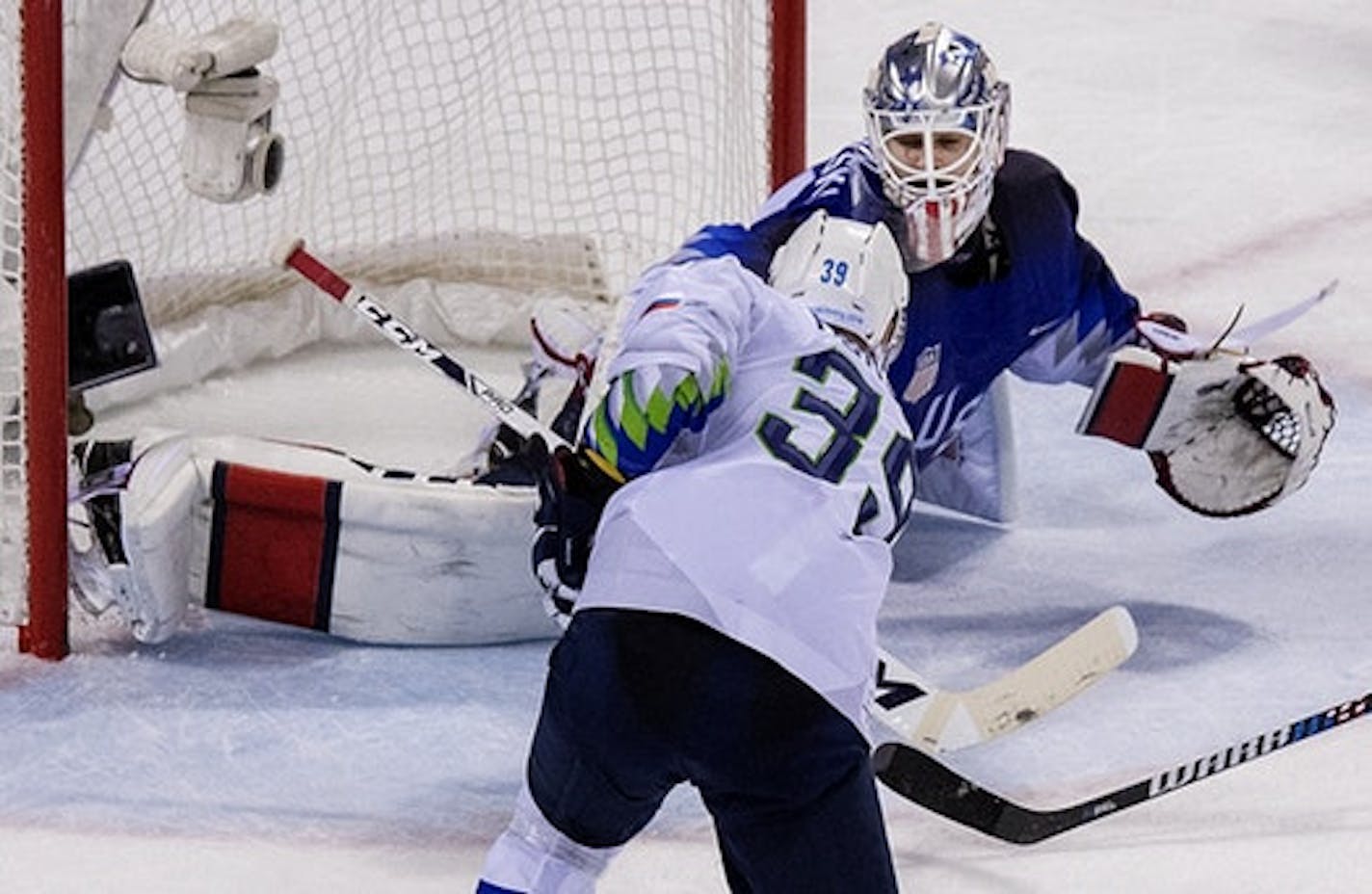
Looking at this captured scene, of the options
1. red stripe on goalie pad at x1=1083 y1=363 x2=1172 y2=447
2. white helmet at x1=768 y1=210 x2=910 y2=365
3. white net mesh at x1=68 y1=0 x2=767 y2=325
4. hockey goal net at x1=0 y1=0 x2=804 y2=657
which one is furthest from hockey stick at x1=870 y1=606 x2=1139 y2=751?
white net mesh at x1=68 y1=0 x2=767 y2=325

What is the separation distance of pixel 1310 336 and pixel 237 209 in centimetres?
142

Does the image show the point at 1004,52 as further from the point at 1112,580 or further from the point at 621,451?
the point at 621,451

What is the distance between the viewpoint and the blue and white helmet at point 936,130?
3.31 m

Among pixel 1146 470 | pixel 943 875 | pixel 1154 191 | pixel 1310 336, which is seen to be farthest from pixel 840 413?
pixel 1154 191

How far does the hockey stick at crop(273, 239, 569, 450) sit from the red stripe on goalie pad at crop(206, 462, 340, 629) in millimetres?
160

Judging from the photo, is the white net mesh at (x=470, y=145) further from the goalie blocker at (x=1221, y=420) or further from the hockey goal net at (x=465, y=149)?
the goalie blocker at (x=1221, y=420)

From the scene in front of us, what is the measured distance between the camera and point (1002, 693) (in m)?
3.31

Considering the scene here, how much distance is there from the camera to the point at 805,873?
2.49m

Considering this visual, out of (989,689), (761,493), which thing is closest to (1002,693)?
(989,689)

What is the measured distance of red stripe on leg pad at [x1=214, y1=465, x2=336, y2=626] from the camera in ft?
11.5

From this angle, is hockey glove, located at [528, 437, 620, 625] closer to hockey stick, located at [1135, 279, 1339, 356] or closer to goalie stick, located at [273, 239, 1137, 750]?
goalie stick, located at [273, 239, 1137, 750]

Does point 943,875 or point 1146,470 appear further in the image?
point 1146,470

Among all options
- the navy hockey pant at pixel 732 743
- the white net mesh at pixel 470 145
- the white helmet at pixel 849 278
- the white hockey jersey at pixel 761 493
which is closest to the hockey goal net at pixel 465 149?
the white net mesh at pixel 470 145

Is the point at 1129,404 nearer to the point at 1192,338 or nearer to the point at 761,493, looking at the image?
the point at 1192,338
